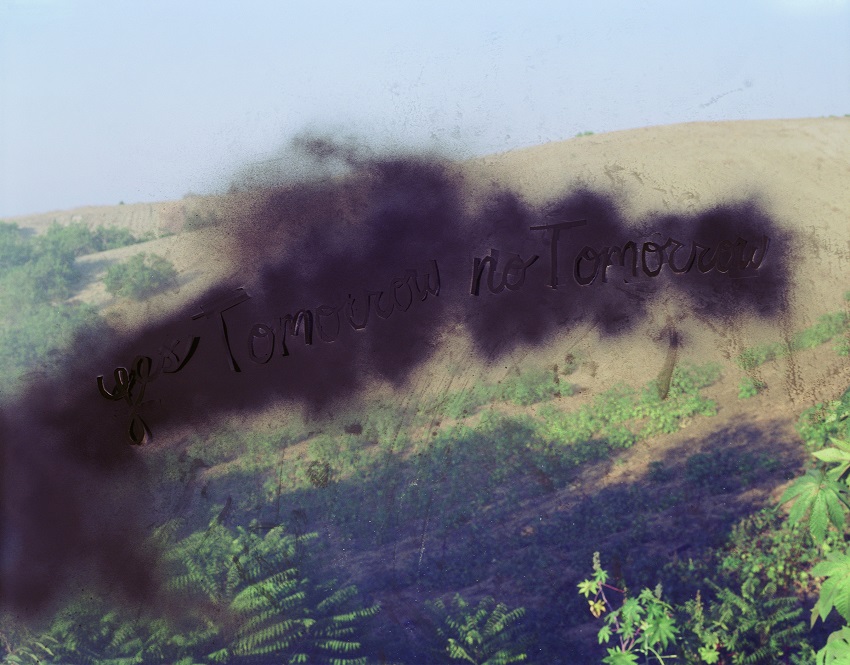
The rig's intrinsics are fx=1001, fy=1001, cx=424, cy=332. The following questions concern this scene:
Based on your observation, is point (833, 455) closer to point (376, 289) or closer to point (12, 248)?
point (376, 289)

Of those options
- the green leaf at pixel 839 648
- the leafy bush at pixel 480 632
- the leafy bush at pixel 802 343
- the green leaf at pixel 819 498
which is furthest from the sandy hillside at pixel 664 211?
the green leaf at pixel 839 648

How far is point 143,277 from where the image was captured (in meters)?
5.21

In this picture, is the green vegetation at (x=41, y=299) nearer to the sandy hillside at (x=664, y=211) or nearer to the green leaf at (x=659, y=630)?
the sandy hillside at (x=664, y=211)

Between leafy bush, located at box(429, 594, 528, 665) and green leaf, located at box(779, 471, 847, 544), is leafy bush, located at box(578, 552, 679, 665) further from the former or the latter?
green leaf, located at box(779, 471, 847, 544)

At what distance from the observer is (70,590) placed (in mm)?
5348

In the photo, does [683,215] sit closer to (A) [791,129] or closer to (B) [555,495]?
(A) [791,129]

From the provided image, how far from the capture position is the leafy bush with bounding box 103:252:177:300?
17.1 ft

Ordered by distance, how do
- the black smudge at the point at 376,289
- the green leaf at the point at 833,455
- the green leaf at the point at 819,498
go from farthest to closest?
1. the black smudge at the point at 376,289
2. the green leaf at the point at 819,498
3. the green leaf at the point at 833,455

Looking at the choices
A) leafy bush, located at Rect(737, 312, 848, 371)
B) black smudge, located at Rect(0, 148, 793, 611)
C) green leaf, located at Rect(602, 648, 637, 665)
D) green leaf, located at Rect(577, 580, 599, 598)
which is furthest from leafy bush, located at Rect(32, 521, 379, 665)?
leafy bush, located at Rect(737, 312, 848, 371)

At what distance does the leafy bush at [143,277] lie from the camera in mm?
5207

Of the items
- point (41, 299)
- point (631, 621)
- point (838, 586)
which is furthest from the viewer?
point (41, 299)

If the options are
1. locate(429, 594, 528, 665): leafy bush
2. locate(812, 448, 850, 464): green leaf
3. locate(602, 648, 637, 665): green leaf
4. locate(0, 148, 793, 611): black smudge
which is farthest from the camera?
locate(0, 148, 793, 611): black smudge

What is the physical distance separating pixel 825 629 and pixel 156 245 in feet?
13.0

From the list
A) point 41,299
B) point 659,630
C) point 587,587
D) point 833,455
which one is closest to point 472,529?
point 587,587
